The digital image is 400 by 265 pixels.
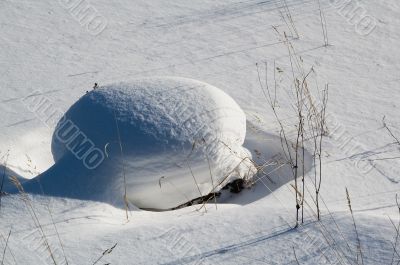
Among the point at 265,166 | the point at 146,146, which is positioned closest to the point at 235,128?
the point at 265,166

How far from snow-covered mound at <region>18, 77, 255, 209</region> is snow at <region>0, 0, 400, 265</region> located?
4 centimetres

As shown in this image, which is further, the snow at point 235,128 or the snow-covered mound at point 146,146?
the snow-covered mound at point 146,146

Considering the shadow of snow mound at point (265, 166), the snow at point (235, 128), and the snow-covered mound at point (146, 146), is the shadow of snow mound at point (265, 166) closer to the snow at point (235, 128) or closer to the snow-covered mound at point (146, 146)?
the snow at point (235, 128)

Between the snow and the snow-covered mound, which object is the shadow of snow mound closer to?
the snow

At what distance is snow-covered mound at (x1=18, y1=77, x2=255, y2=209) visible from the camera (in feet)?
9.48

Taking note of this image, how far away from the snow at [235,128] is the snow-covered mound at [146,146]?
4 cm

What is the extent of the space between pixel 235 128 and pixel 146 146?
475mm

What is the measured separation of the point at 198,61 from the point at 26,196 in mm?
1906

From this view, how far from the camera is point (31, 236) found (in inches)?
99.8

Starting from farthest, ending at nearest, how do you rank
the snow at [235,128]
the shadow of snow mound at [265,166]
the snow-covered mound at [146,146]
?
the shadow of snow mound at [265,166]
the snow-covered mound at [146,146]
the snow at [235,128]

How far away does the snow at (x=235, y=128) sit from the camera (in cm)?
241

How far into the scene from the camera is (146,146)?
289 cm

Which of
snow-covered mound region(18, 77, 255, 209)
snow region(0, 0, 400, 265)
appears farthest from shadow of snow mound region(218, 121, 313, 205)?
snow-covered mound region(18, 77, 255, 209)

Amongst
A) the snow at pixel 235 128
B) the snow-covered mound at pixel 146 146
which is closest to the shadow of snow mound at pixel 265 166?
the snow at pixel 235 128
